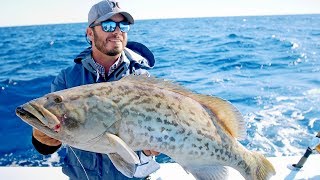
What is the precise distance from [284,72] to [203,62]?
14.8 ft

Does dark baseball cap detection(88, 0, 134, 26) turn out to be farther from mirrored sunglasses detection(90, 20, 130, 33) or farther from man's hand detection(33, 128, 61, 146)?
man's hand detection(33, 128, 61, 146)

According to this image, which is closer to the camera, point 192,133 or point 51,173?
point 192,133

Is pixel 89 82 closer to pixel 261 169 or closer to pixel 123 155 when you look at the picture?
pixel 123 155

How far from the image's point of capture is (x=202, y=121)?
276cm

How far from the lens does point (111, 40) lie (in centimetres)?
355

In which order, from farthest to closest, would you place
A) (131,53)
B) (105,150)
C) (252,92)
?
1. (252,92)
2. (131,53)
3. (105,150)

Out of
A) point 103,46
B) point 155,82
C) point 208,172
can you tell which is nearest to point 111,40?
point 103,46

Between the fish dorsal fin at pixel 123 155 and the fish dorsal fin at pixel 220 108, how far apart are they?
2.02ft

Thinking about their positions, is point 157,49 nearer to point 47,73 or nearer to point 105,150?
point 47,73

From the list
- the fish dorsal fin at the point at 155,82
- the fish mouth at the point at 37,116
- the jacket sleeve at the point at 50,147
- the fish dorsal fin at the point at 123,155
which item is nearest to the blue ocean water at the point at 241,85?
the jacket sleeve at the point at 50,147

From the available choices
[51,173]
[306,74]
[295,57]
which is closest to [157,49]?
[295,57]

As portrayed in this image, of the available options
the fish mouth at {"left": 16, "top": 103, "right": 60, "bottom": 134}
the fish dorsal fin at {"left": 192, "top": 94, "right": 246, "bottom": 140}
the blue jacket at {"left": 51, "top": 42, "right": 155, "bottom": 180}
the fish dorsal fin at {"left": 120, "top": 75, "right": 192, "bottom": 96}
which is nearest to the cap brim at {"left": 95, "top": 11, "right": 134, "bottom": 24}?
the blue jacket at {"left": 51, "top": 42, "right": 155, "bottom": 180}

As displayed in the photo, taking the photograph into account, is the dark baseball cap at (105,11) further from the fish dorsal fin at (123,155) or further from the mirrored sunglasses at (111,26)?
the fish dorsal fin at (123,155)

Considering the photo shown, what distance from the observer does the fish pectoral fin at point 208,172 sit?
2.76m
